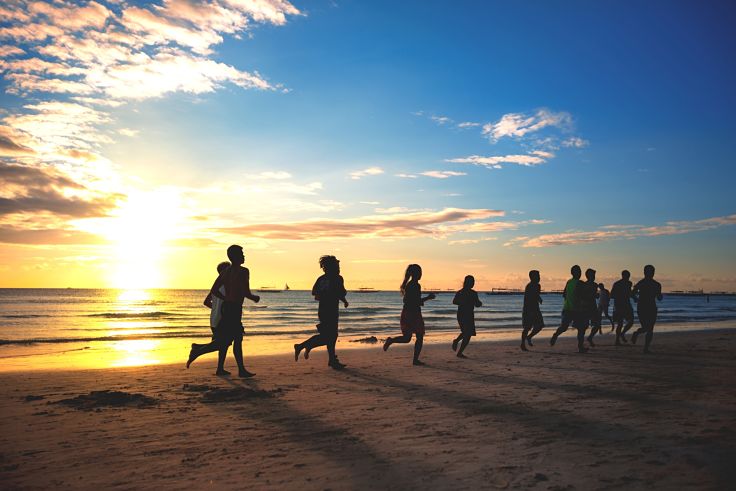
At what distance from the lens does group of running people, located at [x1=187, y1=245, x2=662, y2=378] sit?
8906 mm

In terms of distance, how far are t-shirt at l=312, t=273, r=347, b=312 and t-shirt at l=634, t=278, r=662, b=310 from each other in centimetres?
773

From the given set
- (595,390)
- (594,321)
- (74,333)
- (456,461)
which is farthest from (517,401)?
(74,333)

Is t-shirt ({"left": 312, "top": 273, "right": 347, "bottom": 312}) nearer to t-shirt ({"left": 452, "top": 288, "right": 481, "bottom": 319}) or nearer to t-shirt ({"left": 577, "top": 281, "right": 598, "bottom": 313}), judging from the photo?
t-shirt ({"left": 452, "top": 288, "right": 481, "bottom": 319})

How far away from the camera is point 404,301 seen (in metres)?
11.1

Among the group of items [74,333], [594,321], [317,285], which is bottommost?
[74,333]

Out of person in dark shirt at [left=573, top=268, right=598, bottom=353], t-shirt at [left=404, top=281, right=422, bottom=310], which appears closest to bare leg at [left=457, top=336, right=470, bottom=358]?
t-shirt at [left=404, top=281, right=422, bottom=310]

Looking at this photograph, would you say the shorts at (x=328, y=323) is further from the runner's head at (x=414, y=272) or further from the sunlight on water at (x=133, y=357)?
the sunlight on water at (x=133, y=357)

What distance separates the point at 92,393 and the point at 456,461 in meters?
5.97

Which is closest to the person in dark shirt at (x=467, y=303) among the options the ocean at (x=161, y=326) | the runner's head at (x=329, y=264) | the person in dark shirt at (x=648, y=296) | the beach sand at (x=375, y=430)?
the beach sand at (x=375, y=430)

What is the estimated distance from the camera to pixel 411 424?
553 centimetres

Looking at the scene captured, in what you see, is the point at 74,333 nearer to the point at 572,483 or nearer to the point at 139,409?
the point at 139,409

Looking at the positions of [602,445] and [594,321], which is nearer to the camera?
[602,445]

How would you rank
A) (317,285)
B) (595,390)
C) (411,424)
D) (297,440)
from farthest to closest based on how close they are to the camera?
(317,285) < (595,390) < (411,424) < (297,440)

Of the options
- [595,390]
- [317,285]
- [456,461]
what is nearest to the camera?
[456,461]
